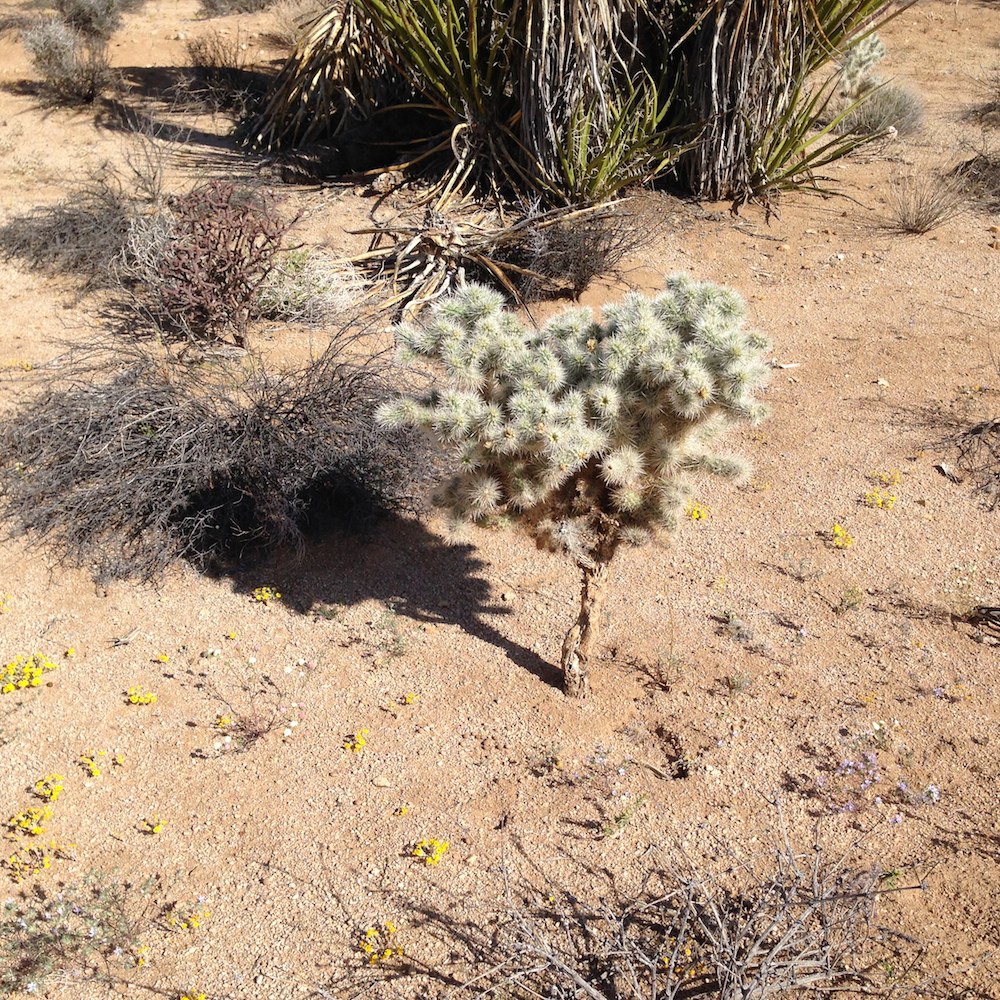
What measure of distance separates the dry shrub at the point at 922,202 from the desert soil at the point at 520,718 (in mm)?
2435

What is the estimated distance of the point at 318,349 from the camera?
653cm

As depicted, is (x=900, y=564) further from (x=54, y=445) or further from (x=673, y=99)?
(x=673, y=99)

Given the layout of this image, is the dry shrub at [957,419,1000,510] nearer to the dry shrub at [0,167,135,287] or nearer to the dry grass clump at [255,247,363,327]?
the dry grass clump at [255,247,363,327]

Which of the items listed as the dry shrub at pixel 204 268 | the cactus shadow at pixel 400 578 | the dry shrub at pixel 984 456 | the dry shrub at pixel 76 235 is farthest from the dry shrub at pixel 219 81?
the dry shrub at pixel 984 456

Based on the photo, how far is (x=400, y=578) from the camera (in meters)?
4.85

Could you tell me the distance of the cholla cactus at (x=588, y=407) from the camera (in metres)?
3.29

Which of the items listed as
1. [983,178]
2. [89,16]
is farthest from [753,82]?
[89,16]

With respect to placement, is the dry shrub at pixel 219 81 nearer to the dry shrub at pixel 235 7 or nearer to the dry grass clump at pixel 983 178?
the dry shrub at pixel 235 7

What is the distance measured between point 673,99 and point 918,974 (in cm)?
736

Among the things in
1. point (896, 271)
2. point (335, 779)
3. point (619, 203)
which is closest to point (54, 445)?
point (335, 779)

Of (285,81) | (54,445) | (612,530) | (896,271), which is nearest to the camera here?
(612,530)

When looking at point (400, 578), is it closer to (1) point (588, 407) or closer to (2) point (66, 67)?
(1) point (588, 407)

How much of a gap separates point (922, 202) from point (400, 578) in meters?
5.94

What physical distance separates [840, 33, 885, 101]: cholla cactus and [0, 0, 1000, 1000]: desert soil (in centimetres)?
463
